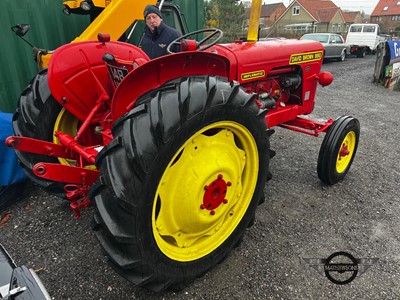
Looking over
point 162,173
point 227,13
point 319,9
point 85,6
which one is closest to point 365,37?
point 227,13

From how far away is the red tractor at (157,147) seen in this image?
1392 mm

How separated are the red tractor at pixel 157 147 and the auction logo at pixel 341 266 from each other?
→ 0.58m

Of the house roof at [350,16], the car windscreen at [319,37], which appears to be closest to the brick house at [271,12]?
the house roof at [350,16]

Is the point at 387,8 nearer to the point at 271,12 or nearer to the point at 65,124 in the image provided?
the point at 271,12

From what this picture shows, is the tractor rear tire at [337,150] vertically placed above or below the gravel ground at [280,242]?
above

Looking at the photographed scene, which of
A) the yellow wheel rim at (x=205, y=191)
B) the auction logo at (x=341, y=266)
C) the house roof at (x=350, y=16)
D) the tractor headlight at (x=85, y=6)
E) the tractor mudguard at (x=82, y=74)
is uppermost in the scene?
the house roof at (x=350, y=16)

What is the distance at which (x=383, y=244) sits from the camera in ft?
7.69

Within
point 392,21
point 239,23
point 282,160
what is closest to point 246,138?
point 282,160

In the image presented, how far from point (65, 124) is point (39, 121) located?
21 centimetres

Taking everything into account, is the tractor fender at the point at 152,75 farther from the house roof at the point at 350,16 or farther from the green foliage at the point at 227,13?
the house roof at the point at 350,16

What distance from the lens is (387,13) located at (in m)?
Answer: 45.4

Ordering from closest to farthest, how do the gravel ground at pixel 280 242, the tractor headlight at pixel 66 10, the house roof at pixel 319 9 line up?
the gravel ground at pixel 280 242, the tractor headlight at pixel 66 10, the house roof at pixel 319 9

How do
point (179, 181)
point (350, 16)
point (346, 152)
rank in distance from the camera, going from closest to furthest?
1. point (179, 181)
2. point (346, 152)
3. point (350, 16)

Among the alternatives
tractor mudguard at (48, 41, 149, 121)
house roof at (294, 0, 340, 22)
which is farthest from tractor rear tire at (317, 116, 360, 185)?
house roof at (294, 0, 340, 22)
